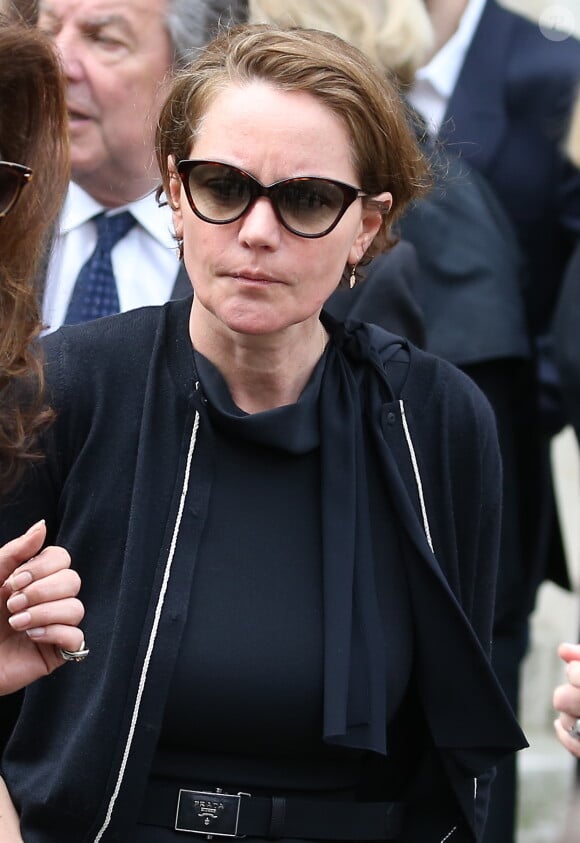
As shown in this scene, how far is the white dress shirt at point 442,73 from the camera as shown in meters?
4.00

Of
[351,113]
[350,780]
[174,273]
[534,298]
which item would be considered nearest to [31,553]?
[350,780]

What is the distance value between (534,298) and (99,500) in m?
1.74

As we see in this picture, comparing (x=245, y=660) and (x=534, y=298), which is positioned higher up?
(x=534, y=298)

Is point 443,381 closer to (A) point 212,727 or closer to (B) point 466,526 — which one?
(B) point 466,526

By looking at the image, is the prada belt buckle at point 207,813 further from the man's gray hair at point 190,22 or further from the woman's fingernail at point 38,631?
the man's gray hair at point 190,22

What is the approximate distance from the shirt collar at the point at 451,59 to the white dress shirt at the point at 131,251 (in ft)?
2.81

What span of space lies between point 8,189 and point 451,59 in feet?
6.13

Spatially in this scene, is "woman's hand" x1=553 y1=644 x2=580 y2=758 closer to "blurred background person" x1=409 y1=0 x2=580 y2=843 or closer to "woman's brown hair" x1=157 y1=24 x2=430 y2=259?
"woman's brown hair" x1=157 y1=24 x2=430 y2=259

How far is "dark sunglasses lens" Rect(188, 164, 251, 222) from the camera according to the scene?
7.89ft

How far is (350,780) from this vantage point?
8.29ft

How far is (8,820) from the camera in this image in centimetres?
239

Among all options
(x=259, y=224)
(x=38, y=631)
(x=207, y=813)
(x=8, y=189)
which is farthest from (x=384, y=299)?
(x=38, y=631)

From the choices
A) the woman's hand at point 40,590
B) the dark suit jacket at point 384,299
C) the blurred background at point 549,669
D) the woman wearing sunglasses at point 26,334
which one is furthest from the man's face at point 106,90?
the blurred background at point 549,669

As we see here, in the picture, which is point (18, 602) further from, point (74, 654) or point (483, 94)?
point (483, 94)
